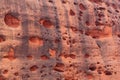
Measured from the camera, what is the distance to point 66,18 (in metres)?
3.17

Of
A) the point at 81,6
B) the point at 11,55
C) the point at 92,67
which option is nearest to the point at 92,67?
the point at 92,67

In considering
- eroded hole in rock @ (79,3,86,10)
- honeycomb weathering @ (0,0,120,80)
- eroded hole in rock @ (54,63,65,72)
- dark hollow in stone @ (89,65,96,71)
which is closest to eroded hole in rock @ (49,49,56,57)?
honeycomb weathering @ (0,0,120,80)

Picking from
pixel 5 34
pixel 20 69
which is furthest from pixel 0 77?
pixel 5 34

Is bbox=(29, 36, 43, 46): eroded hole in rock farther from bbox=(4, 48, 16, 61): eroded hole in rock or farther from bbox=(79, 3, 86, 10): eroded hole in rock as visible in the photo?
bbox=(79, 3, 86, 10): eroded hole in rock

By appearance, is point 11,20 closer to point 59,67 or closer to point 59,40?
point 59,40

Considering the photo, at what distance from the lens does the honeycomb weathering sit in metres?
2.76

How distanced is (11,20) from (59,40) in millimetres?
558

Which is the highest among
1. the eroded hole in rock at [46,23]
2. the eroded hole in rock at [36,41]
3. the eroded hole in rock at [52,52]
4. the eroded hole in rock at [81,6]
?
the eroded hole in rock at [81,6]

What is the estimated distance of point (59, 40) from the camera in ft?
10.0

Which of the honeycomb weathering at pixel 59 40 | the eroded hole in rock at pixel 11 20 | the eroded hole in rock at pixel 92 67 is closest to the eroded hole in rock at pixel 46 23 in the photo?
the honeycomb weathering at pixel 59 40

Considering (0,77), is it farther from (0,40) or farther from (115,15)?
(115,15)

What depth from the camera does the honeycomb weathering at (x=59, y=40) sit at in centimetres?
276

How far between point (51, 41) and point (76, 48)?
0.34 m

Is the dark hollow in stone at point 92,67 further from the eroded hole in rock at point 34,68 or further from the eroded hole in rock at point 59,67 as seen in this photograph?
the eroded hole in rock at point 34,68
